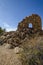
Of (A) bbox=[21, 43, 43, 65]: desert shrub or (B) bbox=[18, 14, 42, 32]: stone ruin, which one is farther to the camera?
(B) bbox=[18, 14, 42, 32]: stone ruin

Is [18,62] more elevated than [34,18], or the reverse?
[34,18]

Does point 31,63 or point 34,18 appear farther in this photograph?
point 34,18

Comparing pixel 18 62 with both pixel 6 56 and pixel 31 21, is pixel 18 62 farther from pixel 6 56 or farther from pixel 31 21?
pixel 31 21

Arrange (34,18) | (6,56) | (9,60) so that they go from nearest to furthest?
(9,60) < (6,56) < (34,18)

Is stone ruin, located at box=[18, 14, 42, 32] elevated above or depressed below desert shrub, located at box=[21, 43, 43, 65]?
above

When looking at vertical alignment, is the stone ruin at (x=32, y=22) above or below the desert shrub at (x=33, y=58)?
above

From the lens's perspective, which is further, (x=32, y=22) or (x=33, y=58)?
(x=32, y=22)

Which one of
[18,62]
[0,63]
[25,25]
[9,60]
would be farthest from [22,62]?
[25,25]

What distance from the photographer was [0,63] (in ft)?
23.2

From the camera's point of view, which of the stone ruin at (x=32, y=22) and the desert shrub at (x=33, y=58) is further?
the stone ruin at (x=32, y=22)

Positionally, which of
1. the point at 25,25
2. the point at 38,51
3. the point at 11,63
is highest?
the point at 25,25

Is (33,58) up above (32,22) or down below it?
below

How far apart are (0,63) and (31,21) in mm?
14970

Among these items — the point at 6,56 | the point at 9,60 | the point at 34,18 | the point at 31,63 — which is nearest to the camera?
the point at 31,63
